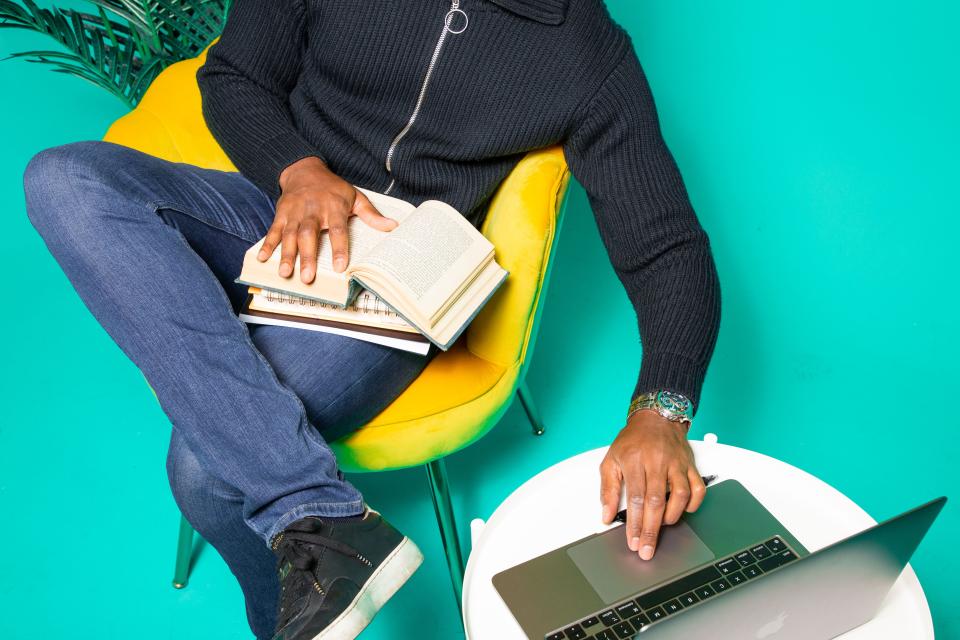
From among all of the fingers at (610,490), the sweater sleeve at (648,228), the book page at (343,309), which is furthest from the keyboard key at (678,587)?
the book page at (343,309)

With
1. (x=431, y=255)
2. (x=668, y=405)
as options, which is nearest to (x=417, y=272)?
(x=431, y=255)

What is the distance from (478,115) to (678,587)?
2.48ft

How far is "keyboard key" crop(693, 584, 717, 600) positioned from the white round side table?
14cm

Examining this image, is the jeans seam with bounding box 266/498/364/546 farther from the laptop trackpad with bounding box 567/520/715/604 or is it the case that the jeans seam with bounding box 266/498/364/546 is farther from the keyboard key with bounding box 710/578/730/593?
the keyboard key with bounding box 710/578/730/593

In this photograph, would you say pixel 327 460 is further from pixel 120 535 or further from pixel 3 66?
pixel 3 66

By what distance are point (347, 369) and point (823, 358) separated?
3.96 feet

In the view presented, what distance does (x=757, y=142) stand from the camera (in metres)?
2.36

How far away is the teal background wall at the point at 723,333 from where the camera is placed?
154 centimetres

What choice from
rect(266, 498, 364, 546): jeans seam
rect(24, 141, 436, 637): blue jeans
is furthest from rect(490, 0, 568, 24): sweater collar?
rect(266, 498, 364, 546): jeans seam

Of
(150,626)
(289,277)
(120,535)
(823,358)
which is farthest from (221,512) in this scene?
(823,358)

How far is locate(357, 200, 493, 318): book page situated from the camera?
42.3 inches

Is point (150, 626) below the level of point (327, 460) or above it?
below

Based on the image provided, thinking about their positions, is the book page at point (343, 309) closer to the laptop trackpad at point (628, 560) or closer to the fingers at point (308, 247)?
the fingers at point (308, 247)

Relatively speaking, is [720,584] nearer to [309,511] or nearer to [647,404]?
[647,404]
